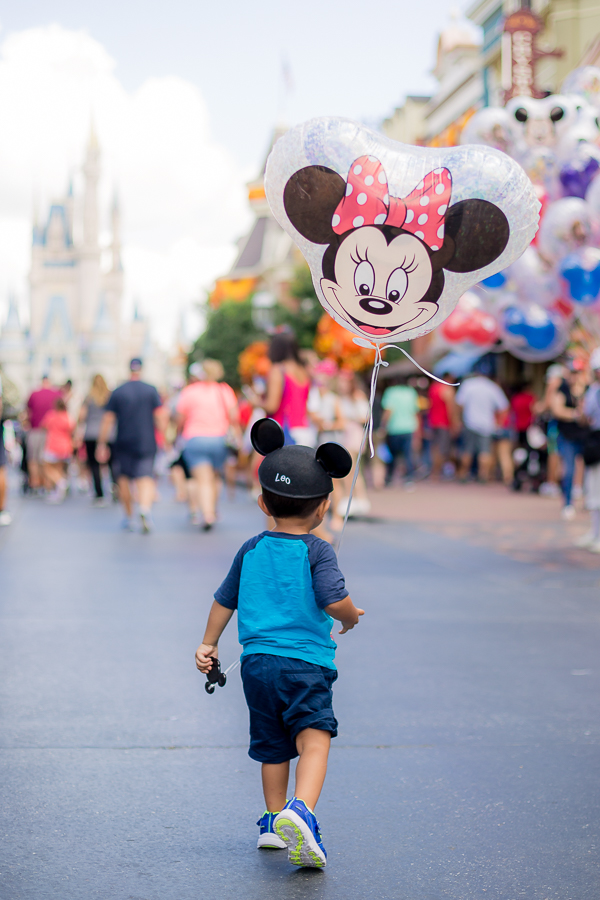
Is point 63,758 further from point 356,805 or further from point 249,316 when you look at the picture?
point 249,316

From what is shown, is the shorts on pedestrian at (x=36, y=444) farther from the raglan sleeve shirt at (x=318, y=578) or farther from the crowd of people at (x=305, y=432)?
the raglan sleeve shirt at (x=318, y=578)

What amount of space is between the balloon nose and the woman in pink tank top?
5.03m

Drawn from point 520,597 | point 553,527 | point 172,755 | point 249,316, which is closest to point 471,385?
point 553,527

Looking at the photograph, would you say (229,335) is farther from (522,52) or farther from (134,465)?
(134,465)

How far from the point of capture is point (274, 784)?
325cm

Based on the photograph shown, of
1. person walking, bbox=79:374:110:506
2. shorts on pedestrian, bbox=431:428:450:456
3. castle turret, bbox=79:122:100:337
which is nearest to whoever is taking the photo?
person walking, bbox=79:374:110:506

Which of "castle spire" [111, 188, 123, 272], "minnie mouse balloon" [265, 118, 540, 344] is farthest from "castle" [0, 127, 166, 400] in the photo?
"minnie mouse balloon" [265, 118, 540, 344]

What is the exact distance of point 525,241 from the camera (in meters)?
3.89

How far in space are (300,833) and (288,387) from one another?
6254 millimetres

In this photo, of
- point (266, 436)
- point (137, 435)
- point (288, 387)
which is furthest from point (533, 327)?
point (266, 436)

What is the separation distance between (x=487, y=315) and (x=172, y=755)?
13.5 meters

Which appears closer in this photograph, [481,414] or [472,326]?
[472,326]

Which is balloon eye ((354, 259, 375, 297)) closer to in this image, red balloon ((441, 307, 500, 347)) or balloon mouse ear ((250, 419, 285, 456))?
balloon mouse ear ((250, 419, 285, 456))

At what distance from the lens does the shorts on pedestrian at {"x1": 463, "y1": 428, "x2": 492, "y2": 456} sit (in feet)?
64.2
